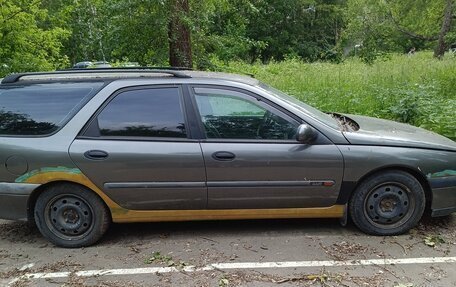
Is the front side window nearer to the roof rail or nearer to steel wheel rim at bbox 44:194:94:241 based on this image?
the roof rail

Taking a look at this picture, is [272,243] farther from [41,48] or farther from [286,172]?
[41,48]

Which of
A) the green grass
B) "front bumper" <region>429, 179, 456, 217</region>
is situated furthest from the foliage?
"front bumper" <region>429, 179, 456, 217</region>

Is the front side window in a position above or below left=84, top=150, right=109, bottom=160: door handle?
above

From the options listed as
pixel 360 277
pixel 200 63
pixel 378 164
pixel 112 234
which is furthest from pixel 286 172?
pixel 200 63

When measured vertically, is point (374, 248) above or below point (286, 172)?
below

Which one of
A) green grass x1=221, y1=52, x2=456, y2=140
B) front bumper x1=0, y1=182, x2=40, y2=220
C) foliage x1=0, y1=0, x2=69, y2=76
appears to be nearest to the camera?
front bumper x1=0, y1=182, x2=40, y2=220

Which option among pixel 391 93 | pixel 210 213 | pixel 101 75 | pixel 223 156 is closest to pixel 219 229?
pixel 210 213

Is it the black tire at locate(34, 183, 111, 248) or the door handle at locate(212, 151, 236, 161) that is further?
the black tire at locate(34, 183, 111, 248)

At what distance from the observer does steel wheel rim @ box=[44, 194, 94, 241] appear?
379 cm

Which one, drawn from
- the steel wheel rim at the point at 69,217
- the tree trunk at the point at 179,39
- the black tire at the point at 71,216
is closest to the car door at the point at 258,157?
the black tire at the point at 71,216

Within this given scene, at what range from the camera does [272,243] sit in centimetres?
377

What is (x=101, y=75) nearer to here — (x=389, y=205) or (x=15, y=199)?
(x=15, y=199)

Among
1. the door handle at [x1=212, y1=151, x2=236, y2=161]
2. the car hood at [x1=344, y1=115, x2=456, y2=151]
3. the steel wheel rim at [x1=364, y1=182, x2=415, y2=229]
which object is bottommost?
the steel wheel rim at [x1=364, y1=182, x2=415, y2=229]

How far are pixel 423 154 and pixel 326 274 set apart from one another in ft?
4.95
